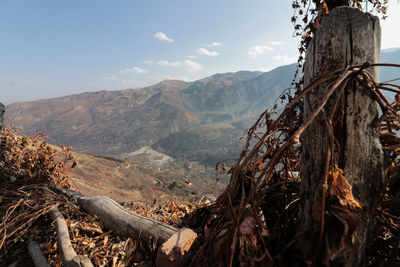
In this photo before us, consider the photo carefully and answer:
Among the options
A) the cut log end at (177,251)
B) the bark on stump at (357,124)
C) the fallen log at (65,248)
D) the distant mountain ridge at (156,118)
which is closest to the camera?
the bark on stump at (357,124)

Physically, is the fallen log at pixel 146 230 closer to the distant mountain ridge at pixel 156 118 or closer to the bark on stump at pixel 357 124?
the bark on stump at pixel 357 124

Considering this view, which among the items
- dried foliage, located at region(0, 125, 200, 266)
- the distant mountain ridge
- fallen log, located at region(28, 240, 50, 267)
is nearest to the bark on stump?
dried foliage, located at region(0, 125, 200, 266)

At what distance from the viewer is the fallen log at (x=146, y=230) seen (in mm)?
1764

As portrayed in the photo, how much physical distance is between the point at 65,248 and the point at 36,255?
490 millimetres

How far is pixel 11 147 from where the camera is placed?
4.14 metres

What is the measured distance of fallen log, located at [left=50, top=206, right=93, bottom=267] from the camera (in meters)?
1.85

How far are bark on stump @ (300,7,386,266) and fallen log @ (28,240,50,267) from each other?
2.78m

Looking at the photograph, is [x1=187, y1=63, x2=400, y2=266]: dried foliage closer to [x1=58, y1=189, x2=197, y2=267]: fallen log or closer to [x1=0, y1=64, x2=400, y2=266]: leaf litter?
[x1=0, y1=64, x2=400, y2=266]: leaf litter

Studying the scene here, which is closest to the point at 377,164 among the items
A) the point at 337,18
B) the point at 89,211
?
the point at 337,18

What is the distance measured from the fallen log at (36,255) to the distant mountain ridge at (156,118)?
75270 millimetres

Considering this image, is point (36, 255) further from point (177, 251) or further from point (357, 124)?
point (357, 124)

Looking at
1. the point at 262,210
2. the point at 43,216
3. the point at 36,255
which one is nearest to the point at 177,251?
the point at 262,210

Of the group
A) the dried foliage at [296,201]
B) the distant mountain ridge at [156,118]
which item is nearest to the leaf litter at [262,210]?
the dried foliage at [296,201]

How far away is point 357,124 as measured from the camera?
3.66 ft
